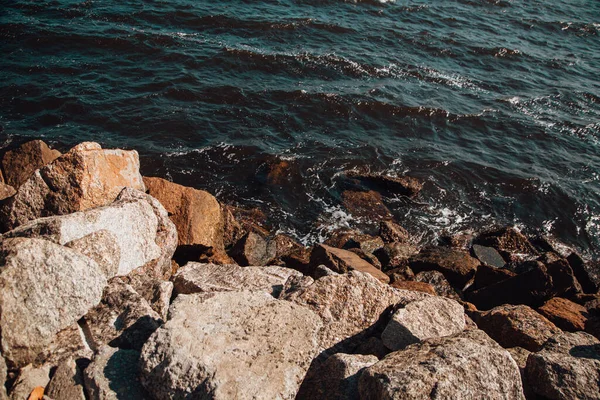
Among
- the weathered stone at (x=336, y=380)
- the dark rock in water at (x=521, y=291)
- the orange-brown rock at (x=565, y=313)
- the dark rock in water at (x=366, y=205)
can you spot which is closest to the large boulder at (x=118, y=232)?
the weathered stone at (x=336, y=380)

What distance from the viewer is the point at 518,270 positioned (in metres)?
11.9

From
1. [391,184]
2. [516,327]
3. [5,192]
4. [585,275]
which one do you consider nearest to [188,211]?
[5,192]

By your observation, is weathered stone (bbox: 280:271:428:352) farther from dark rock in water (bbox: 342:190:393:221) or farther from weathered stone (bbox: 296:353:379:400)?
dark rock in water (bbox: 342:190:393:221)

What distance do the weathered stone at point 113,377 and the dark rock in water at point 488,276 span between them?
8256 millimetres

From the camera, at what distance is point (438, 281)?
10.8 m

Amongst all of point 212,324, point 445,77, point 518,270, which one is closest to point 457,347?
point 212,324

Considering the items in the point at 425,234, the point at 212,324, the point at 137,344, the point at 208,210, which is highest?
the point at 212,324

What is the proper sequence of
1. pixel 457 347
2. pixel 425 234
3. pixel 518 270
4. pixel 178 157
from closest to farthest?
pixel 457 347, pixel 518 270, pixel 425 234, pixel 178 157

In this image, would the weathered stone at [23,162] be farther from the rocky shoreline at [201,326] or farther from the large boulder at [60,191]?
the large boulder at [60,191]

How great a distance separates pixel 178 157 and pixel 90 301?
31.3 ft

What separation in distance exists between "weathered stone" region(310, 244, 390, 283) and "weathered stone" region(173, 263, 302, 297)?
189cm

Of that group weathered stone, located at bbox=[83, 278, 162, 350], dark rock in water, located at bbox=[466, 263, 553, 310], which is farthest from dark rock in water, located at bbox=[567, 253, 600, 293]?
weathered stone, located at bbox=[83, 278, 162, 350]

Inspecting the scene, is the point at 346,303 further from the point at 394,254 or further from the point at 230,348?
the point at 394,254

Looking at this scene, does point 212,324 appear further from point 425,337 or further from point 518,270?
point 518,270
